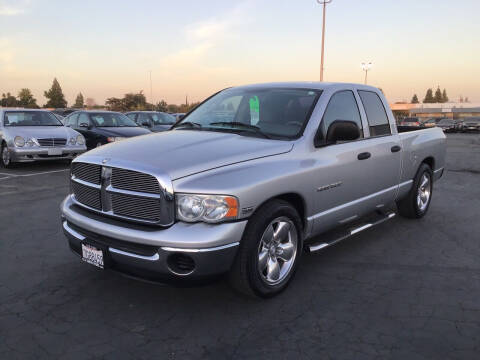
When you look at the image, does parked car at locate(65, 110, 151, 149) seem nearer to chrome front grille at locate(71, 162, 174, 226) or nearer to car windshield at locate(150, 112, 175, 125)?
car windshield at locate(150, 112, 175, 125)

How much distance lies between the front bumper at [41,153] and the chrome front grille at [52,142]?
0.37 ft

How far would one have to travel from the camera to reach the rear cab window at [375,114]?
15.9 ft

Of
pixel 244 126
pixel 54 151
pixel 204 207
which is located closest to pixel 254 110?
pixel 244 126

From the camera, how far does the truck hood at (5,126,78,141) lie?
10.6 meters

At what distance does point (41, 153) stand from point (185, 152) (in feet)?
27.8

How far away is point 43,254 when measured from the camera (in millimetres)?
4570

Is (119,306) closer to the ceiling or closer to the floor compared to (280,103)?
closer to the floor

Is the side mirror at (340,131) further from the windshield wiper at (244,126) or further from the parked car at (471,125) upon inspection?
the parked car at (471,125)

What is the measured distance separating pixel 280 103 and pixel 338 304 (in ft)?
6.53

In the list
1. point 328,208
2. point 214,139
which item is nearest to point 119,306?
point 214,139

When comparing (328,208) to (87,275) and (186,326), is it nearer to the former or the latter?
(186,326)

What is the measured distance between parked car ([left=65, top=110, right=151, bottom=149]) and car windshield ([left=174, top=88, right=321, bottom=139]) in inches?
308

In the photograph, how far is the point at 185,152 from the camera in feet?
11.1

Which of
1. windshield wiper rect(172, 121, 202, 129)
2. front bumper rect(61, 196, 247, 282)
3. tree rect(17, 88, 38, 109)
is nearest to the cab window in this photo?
windshield wiper rect(172, 121, 202, 129)
